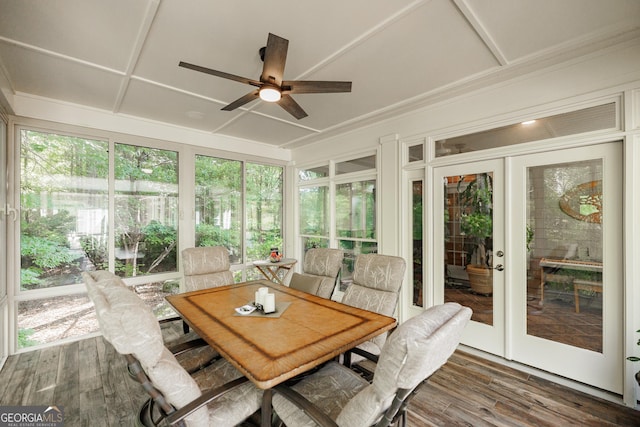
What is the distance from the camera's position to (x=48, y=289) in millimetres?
3119

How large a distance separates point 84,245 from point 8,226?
26.1 inches

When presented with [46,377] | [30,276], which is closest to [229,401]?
[46,377]

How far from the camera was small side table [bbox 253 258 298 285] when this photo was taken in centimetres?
443

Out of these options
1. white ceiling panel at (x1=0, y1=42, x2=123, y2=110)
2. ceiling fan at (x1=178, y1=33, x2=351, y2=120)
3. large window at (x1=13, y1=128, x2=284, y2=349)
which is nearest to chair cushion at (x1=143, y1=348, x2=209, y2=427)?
ceiling fan at (x1=178, y1=33, x2=351, y2=120)

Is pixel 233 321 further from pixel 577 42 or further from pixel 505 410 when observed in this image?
pixel 577 42

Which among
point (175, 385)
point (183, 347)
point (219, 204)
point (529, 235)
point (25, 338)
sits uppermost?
point (219, 204)

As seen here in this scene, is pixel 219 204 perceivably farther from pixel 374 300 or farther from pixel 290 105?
pixel 374 300

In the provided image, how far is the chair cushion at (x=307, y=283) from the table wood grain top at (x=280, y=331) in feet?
1.00

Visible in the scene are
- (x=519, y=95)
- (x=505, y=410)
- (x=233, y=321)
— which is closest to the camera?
(x=233, y=321)

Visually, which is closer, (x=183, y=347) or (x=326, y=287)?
(x=183, y=347)

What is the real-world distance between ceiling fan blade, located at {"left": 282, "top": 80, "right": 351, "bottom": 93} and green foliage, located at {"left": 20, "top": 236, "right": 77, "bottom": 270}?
10.8 ft

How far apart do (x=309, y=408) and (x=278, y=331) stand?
559mm

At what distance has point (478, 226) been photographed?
9.68 ft

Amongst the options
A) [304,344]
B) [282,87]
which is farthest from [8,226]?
[304,344]
